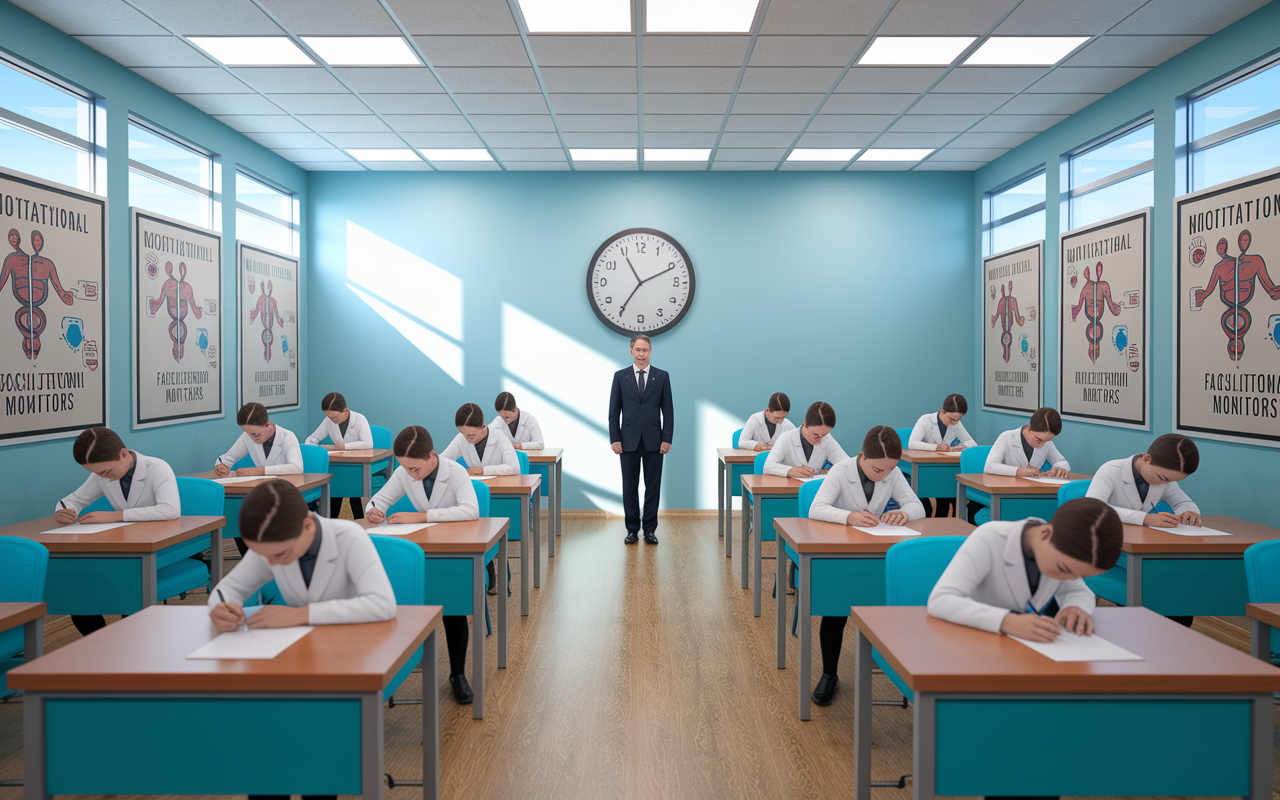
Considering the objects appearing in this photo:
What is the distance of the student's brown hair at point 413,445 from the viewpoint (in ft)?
11.0

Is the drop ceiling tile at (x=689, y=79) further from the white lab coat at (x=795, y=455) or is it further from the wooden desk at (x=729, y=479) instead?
the wooden desk at (x=729, y=479)

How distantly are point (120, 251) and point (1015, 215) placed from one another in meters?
7.51

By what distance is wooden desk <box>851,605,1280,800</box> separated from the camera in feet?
5.49

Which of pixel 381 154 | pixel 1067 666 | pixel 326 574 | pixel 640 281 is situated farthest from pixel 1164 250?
pixel 381 154

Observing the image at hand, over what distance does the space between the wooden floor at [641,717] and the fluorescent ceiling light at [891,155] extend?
14.6ft

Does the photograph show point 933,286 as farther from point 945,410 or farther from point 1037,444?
point 1037,444

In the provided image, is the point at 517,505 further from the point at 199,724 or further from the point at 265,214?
the point at 265,214

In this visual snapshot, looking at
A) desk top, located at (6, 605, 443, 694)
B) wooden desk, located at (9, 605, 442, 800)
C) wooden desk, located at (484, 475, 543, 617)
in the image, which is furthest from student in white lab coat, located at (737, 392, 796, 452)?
wooden desk, located at (9, 605, 442, 800)

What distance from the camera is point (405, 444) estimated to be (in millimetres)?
3369

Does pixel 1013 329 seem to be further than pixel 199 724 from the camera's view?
Yes

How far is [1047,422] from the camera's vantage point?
15.6ft

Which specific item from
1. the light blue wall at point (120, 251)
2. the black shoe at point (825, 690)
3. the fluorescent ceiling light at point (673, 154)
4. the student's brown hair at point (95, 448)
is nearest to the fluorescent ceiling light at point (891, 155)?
the fluorescent ceiling light at point (673, 154)

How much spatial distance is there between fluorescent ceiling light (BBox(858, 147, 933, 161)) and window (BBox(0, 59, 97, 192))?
20.3 feet

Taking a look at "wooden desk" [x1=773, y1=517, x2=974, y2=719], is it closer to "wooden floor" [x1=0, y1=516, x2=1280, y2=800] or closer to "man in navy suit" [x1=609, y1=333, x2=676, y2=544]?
"wooden floor" [x1=0, y1=516, x2=1280, y2=800]
